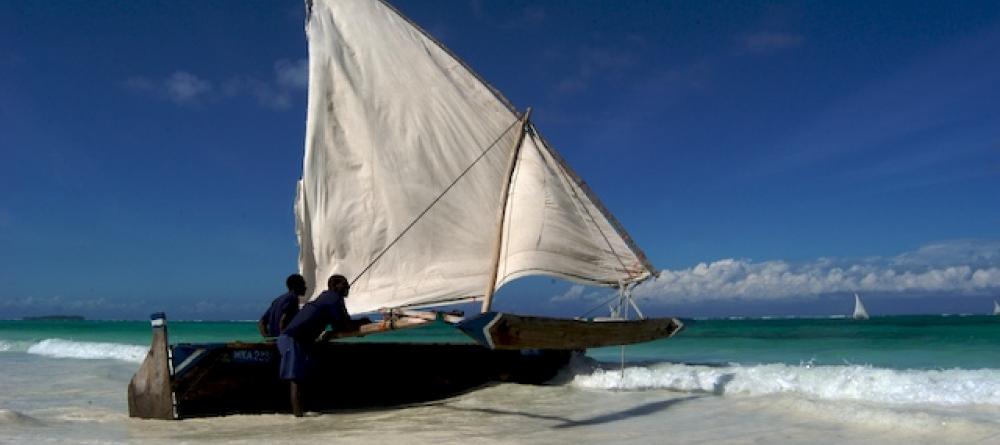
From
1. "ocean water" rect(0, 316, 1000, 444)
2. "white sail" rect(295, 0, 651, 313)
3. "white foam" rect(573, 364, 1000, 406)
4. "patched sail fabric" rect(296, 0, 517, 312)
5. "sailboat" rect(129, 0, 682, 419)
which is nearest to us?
"ocean water" rect(0, 316, 1000, 444)

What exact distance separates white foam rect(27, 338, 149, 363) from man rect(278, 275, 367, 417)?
17691 mm

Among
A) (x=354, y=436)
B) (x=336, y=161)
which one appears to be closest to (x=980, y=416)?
(x=354, y=436)

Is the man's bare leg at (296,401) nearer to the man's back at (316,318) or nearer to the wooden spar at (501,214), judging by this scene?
the man's back at (316,318)

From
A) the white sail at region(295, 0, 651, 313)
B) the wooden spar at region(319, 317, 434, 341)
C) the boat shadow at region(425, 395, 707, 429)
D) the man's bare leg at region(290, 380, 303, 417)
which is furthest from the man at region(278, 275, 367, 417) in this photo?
the white sail at region(295, 0, 651, 313)

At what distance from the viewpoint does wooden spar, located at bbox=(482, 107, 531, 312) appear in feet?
36.6

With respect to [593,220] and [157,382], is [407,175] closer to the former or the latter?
[593,220]

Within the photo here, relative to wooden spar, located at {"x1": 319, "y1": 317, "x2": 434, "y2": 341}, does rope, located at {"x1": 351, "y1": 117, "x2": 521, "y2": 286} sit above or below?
above

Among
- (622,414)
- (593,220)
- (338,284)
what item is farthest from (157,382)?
(593,220)

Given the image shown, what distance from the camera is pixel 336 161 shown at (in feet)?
42.0

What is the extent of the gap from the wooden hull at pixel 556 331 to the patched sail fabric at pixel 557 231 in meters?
1.35

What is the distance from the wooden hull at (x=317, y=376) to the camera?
9.28 metres

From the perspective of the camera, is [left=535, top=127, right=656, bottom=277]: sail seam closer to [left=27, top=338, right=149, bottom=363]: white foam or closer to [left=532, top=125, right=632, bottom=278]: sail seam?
[left=532, top=125, right=632, bottom=278]: sail seam

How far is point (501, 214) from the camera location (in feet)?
39.0

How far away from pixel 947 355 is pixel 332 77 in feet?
69.7
